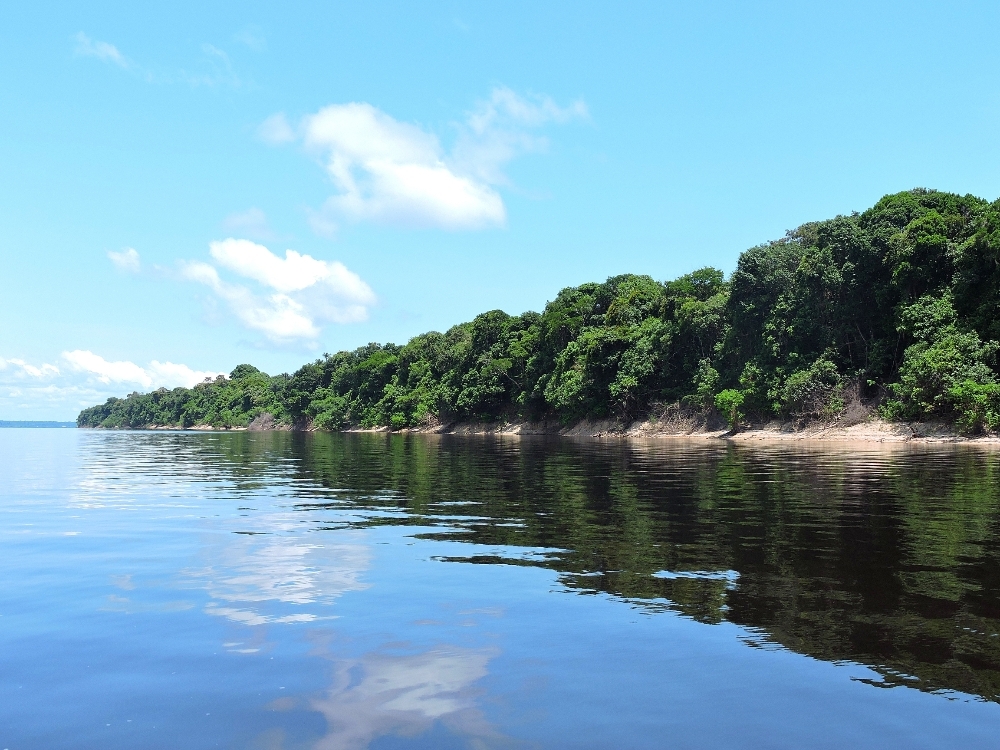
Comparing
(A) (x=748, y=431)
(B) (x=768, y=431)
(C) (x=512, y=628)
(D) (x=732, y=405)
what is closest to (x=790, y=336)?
(D) (x=732, y=405)

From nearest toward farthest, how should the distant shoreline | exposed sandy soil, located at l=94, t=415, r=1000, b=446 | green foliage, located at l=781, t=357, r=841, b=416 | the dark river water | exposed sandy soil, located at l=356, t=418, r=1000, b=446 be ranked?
1. the dark river water
2. the distant shoreline
3. exposed sandy soil, located at l=356, t=418, r=1000, b=446
4. exposed sandy soil, located at l=94, t=415, r=1000, b=446
5. green foliage, located at l=781, t=357, r=841, b=416

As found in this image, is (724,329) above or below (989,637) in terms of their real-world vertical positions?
above

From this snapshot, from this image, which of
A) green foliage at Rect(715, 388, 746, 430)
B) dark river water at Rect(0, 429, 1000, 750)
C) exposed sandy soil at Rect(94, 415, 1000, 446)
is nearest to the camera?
dark river water at Rect(0, 429, 1000, 750)

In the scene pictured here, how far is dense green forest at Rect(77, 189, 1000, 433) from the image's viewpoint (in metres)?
51.9

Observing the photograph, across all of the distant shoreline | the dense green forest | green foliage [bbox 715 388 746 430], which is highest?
the dense green forest

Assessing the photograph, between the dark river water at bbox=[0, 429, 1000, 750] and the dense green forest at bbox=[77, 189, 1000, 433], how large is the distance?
41.2m

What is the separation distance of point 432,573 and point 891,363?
61.9 m

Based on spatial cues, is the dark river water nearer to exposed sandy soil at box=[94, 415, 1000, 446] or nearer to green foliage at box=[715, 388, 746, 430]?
exposed sandy soil at box=[94, 415, 1000, 446]

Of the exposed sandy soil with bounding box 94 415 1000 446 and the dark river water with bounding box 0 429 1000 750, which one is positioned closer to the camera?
the dark river water with bounding box 0 429 1000 750

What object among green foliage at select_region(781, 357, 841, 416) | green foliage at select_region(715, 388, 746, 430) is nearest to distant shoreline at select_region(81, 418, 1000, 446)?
green foliage at select_region(715, 388, 746, 430)

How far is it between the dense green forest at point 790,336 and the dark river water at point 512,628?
135 feet

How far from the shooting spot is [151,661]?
7.32 meters

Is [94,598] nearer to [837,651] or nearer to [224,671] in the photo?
[224,671]

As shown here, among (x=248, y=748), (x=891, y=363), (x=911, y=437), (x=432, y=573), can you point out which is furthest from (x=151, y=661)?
(x=891, y=363)
